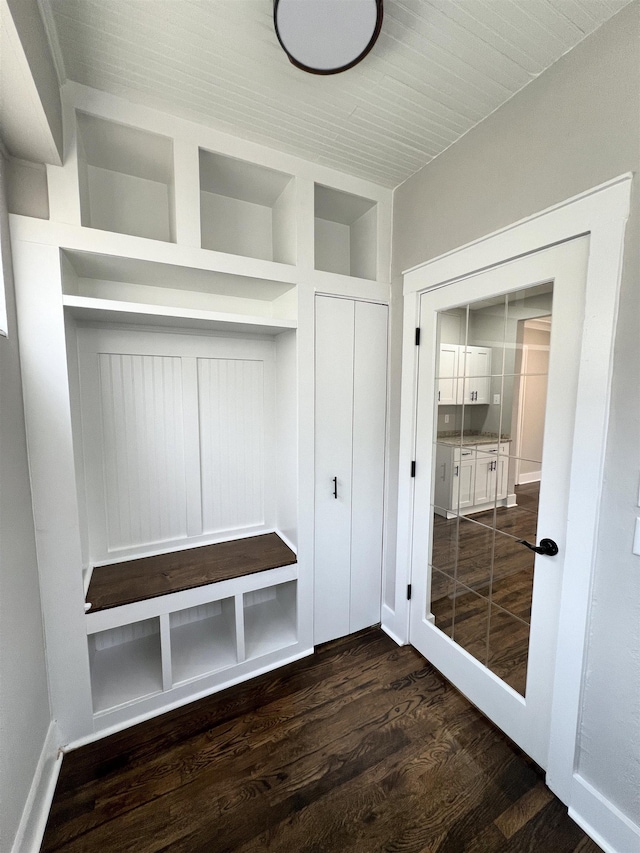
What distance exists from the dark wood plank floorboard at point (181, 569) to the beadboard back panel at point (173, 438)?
11 centimetres

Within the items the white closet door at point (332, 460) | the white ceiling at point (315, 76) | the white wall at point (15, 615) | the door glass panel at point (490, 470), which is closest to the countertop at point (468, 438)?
the door glass panel at point (490, 470)

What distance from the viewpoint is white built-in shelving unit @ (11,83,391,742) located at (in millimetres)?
1408

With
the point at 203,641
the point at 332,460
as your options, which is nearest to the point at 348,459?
the point at 332,460

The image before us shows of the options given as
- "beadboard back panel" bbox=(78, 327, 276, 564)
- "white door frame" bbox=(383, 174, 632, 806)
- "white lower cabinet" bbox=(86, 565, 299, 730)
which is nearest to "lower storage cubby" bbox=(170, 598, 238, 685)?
"white lower cabinet" bbox=(86, 565, 299, 730)

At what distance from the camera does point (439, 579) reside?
1922 mm

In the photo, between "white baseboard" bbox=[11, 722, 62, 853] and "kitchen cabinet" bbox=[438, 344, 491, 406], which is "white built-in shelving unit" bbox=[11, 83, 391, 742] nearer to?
"white baseboard" bbox=[11, 722, 62, 853]

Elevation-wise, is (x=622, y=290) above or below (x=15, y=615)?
above

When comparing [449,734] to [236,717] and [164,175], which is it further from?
[164,175]

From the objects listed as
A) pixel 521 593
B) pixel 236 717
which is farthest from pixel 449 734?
pixel 236 717

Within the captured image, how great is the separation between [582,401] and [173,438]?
1958 millimetres

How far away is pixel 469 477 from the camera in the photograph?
1737 millimetres

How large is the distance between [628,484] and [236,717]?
1.95 metres

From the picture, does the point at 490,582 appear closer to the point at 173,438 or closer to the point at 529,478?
the point at 529,478

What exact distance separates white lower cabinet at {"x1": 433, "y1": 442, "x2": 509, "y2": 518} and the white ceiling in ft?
4.84
